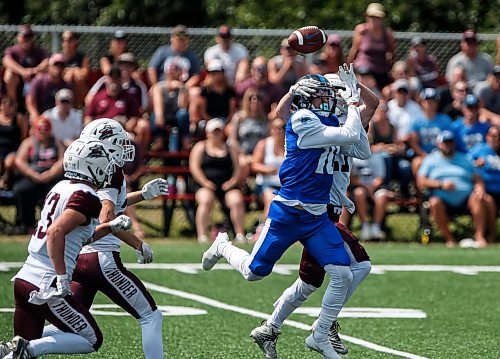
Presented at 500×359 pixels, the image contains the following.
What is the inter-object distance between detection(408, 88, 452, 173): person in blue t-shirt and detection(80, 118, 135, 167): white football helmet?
366 inches

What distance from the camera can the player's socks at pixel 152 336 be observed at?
6711mm

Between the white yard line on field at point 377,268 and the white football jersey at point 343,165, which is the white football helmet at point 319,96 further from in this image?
the white yard line on field at point 377,268

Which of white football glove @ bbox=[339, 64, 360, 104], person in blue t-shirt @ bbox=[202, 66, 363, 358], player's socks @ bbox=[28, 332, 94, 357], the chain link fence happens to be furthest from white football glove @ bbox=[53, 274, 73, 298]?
the chain link fence

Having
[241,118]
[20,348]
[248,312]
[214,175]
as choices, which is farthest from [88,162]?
[241,118]

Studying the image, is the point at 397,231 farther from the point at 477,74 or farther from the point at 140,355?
the point at 140,355

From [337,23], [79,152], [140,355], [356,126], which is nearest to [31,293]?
[79,152]

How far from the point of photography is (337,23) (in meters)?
24.8

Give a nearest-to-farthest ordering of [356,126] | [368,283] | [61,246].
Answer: [61,246] < [356,126] < [368,283]

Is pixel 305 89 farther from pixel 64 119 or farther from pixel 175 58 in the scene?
pixel 175 58

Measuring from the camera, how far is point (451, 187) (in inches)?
589

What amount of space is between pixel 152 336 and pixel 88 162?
3.68 ft

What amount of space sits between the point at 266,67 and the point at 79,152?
9.62 m

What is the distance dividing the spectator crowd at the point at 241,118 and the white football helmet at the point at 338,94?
6275 millimetres

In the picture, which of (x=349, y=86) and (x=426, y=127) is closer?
(x=349, y=86)
